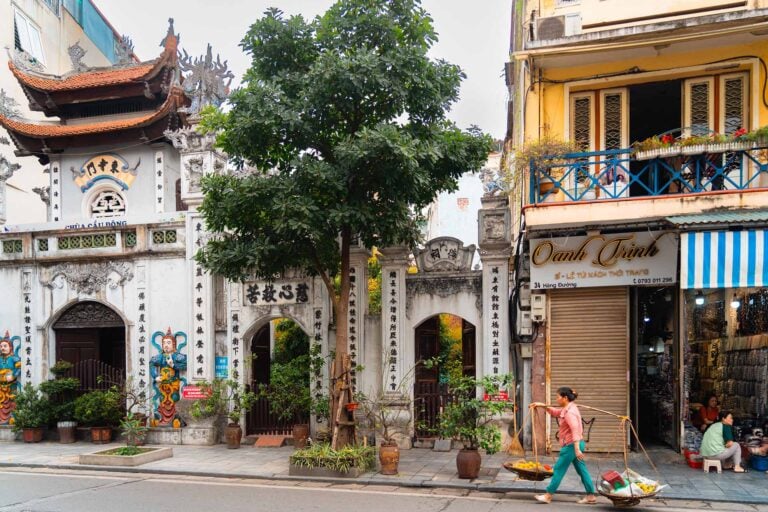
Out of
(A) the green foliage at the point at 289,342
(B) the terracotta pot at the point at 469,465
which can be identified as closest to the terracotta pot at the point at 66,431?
(A) the green foliage at the point at 289,342

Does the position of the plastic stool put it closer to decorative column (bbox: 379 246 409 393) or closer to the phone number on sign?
the phone number on sign

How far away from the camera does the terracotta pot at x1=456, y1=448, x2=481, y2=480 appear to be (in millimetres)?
10469

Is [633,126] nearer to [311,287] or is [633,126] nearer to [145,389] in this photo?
[311,287]

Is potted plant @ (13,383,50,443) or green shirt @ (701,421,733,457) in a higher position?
green shirt @ (701,421,733,457)

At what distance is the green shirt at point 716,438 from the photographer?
10805mm

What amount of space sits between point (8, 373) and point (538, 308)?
12431 mm

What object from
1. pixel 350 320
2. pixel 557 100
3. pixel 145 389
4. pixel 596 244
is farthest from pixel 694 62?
pixel 145 389

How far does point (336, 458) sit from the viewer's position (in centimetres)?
1092

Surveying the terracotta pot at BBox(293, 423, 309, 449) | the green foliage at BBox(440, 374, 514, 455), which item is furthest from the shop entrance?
the terracotta pot at BBox(293, 423, 309, 449)

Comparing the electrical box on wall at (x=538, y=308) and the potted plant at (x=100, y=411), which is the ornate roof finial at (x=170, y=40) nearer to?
the potted plant at (x=100, y=411)

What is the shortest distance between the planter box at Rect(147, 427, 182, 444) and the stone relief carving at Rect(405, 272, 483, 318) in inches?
225

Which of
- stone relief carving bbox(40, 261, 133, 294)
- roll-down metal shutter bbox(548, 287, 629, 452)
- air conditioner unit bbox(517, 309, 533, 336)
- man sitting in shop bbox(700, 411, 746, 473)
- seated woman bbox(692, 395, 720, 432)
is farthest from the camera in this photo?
stone relief carving bbox(40, 261, 133, 294)

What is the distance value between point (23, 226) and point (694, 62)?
1521cm

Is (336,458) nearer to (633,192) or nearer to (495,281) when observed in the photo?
(495,281)
